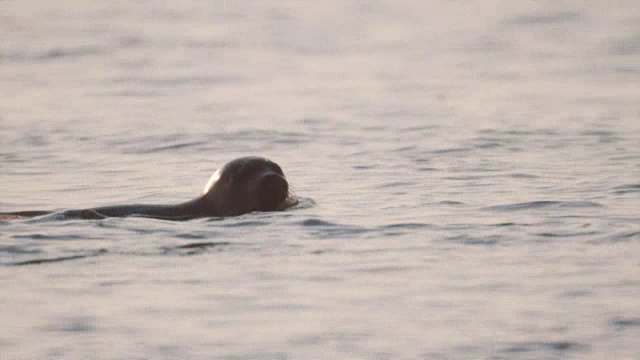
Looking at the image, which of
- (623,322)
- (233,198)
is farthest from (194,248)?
(623,322)

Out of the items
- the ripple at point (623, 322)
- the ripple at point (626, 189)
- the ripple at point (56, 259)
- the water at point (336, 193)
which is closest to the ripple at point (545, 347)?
the water at point (336, 193)

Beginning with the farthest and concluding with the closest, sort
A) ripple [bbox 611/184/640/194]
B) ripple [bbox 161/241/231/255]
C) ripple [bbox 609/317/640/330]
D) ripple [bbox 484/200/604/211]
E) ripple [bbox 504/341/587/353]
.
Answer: ripple [bbox 611/184/640/194], ripple [bbox 484/200/604/211], ripple [bbox 161/241/231/255], ripple [bbox 609/317/640/330], ripple [bbox 504/341/587/353]

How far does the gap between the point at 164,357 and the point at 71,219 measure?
148 inches

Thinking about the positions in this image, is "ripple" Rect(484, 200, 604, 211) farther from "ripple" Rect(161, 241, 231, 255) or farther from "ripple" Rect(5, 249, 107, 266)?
"ripple" Rect(5, 249, 107, 266)

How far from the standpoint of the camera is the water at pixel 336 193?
28.8ft

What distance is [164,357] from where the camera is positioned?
27.1 feet

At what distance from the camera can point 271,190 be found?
476 inches

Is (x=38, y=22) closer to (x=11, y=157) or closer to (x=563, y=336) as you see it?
(x=11, y=157)

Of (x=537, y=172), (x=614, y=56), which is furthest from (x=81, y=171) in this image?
(x=614, y=56)

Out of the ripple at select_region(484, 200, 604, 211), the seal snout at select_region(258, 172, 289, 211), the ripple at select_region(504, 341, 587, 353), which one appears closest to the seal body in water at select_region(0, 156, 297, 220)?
the seal snout at select_region(258, 172, 289, 211)

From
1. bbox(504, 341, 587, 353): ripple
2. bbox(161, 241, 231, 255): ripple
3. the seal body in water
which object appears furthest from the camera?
the seal body in water

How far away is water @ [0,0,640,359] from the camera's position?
8766mm

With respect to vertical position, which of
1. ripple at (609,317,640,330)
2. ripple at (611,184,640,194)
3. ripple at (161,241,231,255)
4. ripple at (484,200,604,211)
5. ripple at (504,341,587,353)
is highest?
ripple at (161,241,231,255)

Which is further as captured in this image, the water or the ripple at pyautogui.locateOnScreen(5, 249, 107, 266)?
the ripple at pyautogui.locateOnScreen(5, 249, 107, 266)
